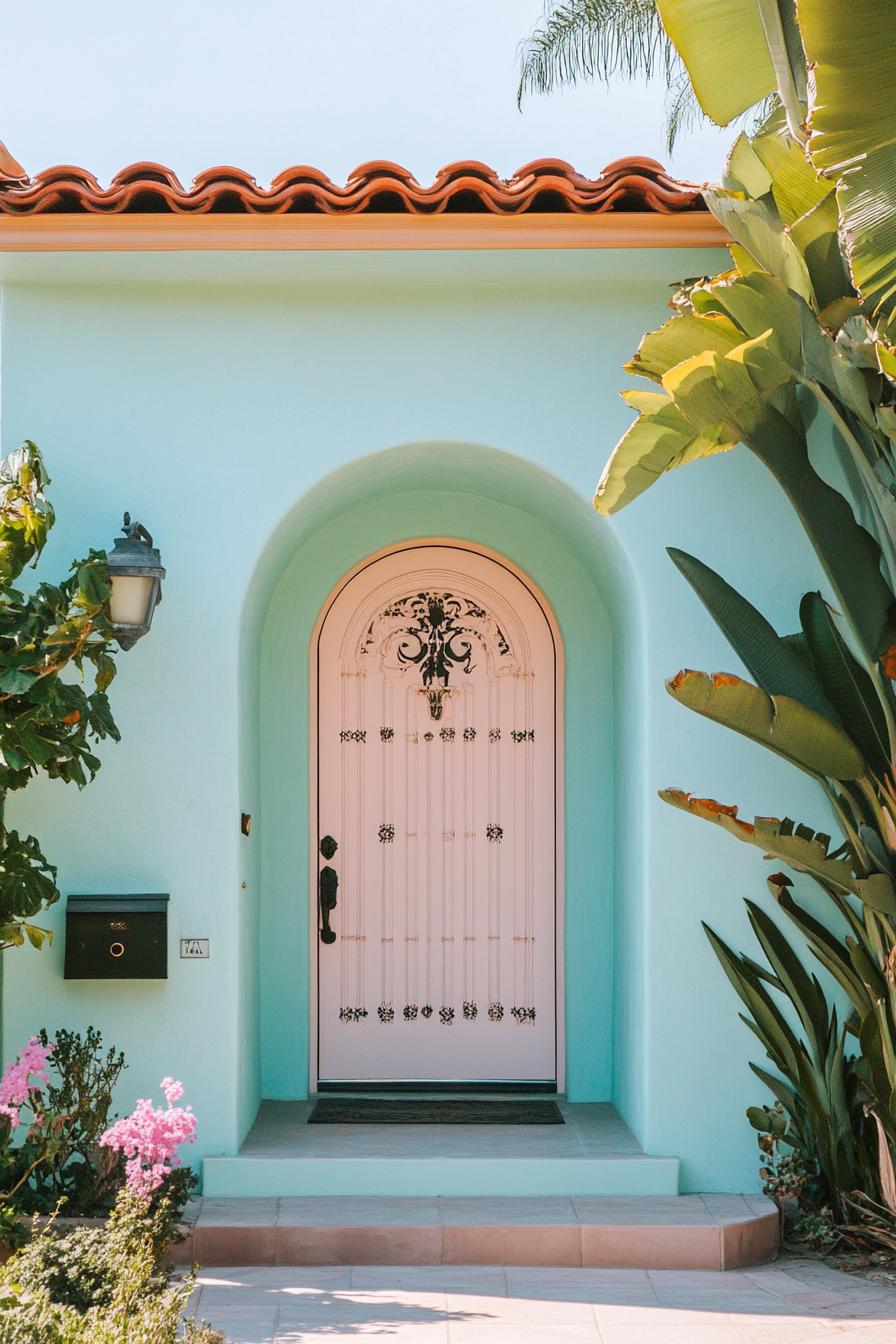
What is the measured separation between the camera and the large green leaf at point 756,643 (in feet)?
17.0

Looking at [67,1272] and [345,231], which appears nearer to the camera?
[67,1272]

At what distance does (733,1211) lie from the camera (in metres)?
5.25

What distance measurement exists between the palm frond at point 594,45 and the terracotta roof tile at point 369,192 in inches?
296

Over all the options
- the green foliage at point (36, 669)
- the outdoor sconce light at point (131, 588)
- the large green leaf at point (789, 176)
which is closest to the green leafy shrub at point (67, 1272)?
the green foliage at point (36, 669)

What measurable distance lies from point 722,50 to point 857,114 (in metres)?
1.40

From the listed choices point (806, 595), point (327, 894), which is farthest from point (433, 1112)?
point (806, 595)

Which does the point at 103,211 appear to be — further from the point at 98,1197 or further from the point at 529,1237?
the point at 529,1237

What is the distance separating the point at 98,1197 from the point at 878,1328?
2.94 metres

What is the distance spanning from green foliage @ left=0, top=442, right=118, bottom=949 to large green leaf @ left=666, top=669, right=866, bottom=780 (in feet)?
7.47

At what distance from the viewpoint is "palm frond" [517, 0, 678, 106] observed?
39.0ft

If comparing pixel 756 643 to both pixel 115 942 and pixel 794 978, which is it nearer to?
pixel 794 978

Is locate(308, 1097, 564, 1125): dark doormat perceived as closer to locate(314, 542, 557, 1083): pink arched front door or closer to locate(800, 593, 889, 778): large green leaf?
locate(314, 542, 557, 1083): pink arched front door

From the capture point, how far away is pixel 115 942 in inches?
217

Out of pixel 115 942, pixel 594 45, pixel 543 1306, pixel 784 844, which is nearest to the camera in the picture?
pixel 543 1306
